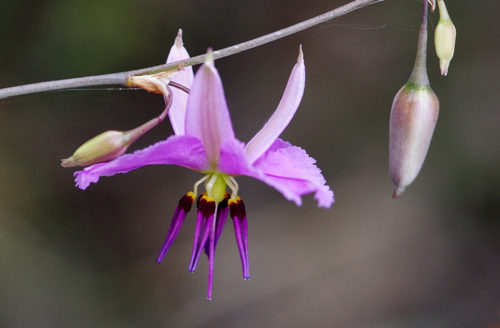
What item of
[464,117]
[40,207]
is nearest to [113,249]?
[40,207]

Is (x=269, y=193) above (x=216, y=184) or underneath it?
underneath

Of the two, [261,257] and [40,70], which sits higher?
[40,70]

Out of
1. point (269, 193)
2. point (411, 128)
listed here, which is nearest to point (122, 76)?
point (411, 128)

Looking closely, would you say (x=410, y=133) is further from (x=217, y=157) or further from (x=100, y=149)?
(x=100, y=149)

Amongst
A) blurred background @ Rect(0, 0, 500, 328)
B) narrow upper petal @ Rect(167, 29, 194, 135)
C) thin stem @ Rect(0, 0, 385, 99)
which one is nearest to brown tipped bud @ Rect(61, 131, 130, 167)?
thin stem @ Rect(0, 0, 385, 99)

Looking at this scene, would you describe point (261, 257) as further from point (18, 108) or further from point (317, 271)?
point (18, 108)
